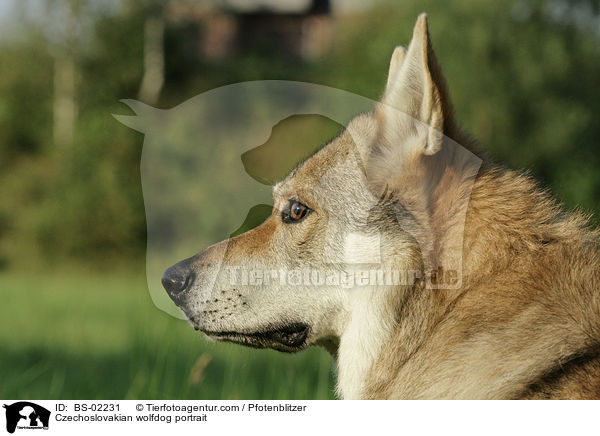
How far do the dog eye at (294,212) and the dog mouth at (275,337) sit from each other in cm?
55

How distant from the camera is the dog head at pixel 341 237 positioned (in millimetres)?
2652

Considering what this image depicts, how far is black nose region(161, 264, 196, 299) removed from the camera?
302 centimetres

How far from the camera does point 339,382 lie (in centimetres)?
304

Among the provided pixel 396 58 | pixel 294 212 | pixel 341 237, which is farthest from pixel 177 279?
pixel 396 58

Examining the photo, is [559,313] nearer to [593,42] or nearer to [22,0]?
[22,0]

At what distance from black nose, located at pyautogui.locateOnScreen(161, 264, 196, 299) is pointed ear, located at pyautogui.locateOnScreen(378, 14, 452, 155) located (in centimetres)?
124

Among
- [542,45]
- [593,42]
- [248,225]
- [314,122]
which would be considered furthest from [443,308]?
[542,45]

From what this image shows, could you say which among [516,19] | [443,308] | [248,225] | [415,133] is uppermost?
[516,19]

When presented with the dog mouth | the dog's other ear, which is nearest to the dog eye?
the dog mouth

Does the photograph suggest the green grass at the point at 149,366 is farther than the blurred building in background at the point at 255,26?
No

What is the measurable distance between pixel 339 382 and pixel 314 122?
1712mm
